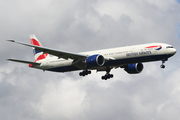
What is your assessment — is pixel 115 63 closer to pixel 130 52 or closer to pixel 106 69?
pixel 130 52

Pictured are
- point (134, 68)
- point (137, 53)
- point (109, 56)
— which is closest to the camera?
point (137, 53)

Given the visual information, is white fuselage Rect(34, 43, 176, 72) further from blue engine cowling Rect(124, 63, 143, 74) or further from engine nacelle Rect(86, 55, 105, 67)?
blue engine cowling Rect(124, 63, 143, 74)

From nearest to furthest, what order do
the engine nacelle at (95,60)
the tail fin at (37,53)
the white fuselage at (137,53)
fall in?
the white fuselage at (137,53) < the engine nacelle at (95,60) < the tail fin at (37,53)

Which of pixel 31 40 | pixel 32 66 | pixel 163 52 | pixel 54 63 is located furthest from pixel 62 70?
pixel 163 52

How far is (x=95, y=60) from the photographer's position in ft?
189

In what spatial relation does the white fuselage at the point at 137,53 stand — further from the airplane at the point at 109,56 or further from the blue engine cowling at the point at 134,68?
the blue engine cowling at the point at 134,68

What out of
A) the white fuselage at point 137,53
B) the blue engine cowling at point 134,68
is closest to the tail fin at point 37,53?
the white fuselage at point 137,53

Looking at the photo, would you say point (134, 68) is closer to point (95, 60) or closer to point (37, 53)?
point (95, 60)

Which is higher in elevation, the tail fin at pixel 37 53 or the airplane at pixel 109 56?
the tail fin at pixel 37 53

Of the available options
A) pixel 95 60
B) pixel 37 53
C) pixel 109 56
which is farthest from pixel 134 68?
pixel 37 53

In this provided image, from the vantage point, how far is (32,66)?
2704 inches

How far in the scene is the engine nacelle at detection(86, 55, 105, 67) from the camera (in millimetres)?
57469

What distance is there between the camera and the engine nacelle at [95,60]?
2263 inches

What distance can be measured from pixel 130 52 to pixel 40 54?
2120cm
